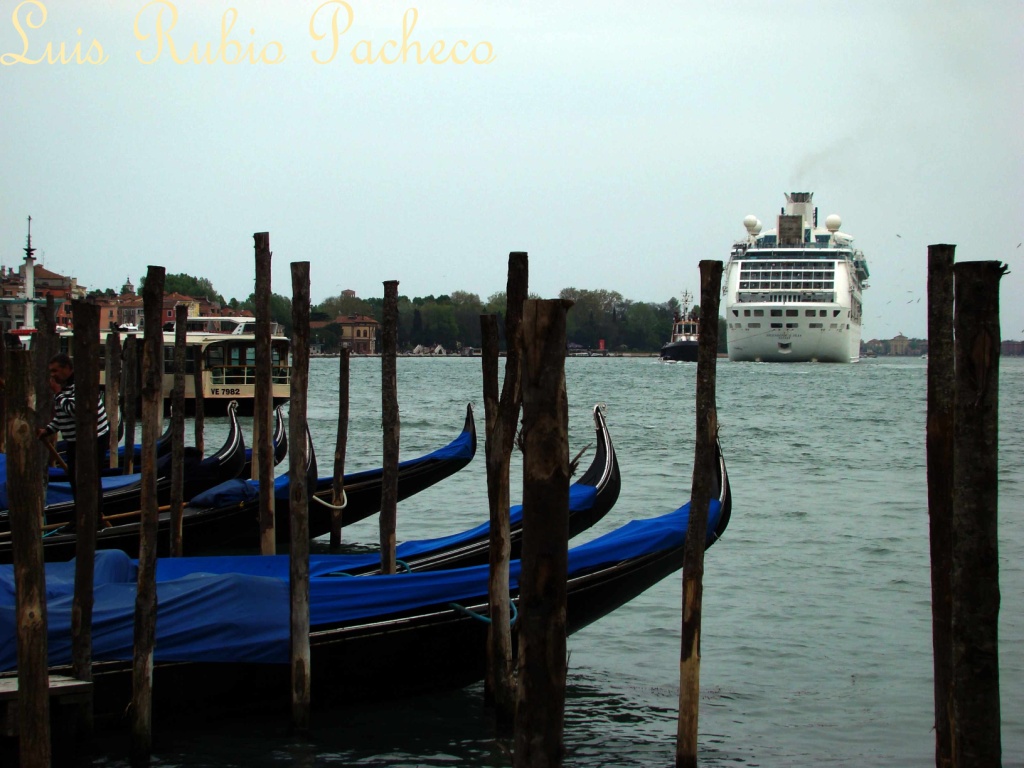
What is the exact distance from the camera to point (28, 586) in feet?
11.0

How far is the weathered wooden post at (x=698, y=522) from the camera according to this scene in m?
3.94

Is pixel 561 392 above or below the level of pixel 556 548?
above

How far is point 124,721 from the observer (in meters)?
4.39

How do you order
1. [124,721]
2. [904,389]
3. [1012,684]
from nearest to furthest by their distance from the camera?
[124,721], [1012,684], [904,389]

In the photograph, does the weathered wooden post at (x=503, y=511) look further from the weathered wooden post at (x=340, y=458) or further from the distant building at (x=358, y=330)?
the distant building at (x=358, y=330)

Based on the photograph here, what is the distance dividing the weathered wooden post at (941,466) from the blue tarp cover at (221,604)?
1961mm

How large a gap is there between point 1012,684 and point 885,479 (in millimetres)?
8436

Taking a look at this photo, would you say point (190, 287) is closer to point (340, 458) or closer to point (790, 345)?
point (790, 345)

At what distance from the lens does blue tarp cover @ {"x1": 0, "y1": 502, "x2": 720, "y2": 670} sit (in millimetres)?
4320

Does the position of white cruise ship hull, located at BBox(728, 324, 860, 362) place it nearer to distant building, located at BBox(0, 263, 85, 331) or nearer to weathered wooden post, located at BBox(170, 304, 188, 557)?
distant building, located at BBox(0, 263, 85, 331)

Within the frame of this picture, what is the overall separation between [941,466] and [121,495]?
5.68 metres

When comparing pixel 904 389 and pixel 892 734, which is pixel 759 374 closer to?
pixel 904 389

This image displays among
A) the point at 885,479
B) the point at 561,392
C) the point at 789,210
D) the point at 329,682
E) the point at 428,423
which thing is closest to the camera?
the point at 561,392

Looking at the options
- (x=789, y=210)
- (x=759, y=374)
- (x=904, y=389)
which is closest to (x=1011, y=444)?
(x=904, y=389)
